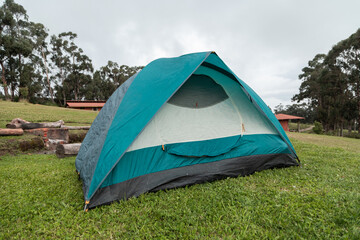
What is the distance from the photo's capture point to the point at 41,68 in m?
34.8

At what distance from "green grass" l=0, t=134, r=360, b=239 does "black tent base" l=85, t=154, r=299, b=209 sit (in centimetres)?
10

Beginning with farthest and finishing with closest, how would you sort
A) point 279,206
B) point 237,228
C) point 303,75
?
point 303,75 → point 279,206 → point 237,228

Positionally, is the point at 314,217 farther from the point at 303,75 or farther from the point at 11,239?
the point at 303,75

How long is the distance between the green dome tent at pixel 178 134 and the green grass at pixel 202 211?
222mm

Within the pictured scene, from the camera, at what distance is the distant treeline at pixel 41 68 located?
1020 inches

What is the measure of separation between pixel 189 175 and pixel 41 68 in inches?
1713

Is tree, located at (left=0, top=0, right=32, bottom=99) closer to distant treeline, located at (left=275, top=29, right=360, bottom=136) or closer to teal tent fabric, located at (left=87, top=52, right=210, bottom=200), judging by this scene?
teal tent fabric, located at (left=87, top=52, right=210, bottom=200)

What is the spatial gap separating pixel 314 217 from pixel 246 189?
803 mm

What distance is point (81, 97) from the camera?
4206 cm

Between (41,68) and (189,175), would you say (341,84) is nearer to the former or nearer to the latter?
(189,175)

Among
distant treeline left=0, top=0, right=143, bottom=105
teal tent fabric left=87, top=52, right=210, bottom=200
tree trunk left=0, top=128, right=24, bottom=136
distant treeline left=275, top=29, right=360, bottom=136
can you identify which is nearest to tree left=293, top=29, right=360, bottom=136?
distant treeline left=275, top=29, right=360, bottom=136

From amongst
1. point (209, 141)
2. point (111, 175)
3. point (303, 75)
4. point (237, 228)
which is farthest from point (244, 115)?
point (303, 75)

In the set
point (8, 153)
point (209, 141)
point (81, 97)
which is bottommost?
point (8, 153)

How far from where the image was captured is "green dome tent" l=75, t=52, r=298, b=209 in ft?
7.55
